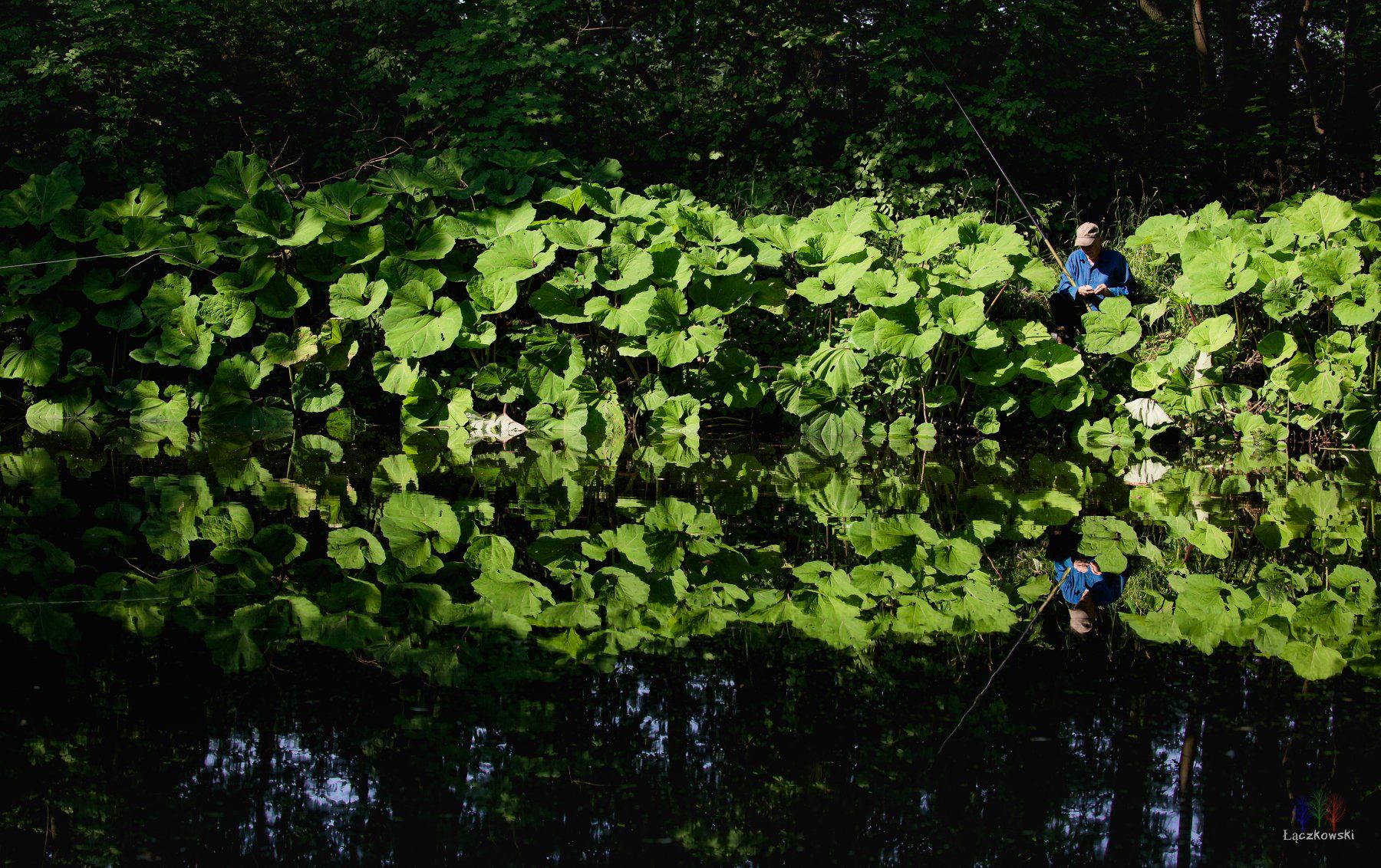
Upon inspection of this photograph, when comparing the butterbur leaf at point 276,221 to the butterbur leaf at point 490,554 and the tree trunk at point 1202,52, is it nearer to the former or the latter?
the butterbur leaf at point 490,554

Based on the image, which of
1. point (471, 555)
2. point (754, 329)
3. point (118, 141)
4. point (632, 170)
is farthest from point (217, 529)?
point (632, 170)

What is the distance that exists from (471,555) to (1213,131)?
13.6 m

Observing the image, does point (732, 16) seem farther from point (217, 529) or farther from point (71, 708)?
point (71, 708)

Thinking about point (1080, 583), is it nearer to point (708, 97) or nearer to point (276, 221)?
point (276, 221)

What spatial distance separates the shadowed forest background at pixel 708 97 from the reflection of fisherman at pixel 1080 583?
8.73 m

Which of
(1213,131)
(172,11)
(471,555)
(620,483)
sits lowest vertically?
(471,555)

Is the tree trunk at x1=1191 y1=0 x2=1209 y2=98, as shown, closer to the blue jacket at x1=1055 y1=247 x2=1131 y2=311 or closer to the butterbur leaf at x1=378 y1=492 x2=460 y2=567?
the blue jacket at x1=1055 y1=247 x2=1131 y2=311

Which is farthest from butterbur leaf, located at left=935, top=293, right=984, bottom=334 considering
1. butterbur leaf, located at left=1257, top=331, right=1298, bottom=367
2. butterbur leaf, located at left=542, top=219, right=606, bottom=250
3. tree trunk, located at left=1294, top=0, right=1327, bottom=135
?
tree trunk, located at left=1294, top=0, right=1327, bottom=135

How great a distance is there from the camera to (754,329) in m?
7.82

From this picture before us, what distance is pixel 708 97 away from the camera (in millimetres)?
14156

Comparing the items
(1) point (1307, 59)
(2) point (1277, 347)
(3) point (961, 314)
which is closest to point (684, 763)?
(3) point (961, 314)

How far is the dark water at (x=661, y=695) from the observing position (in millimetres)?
1770

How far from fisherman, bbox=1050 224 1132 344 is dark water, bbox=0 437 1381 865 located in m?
3.30

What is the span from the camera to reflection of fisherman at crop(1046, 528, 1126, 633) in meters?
2.96
